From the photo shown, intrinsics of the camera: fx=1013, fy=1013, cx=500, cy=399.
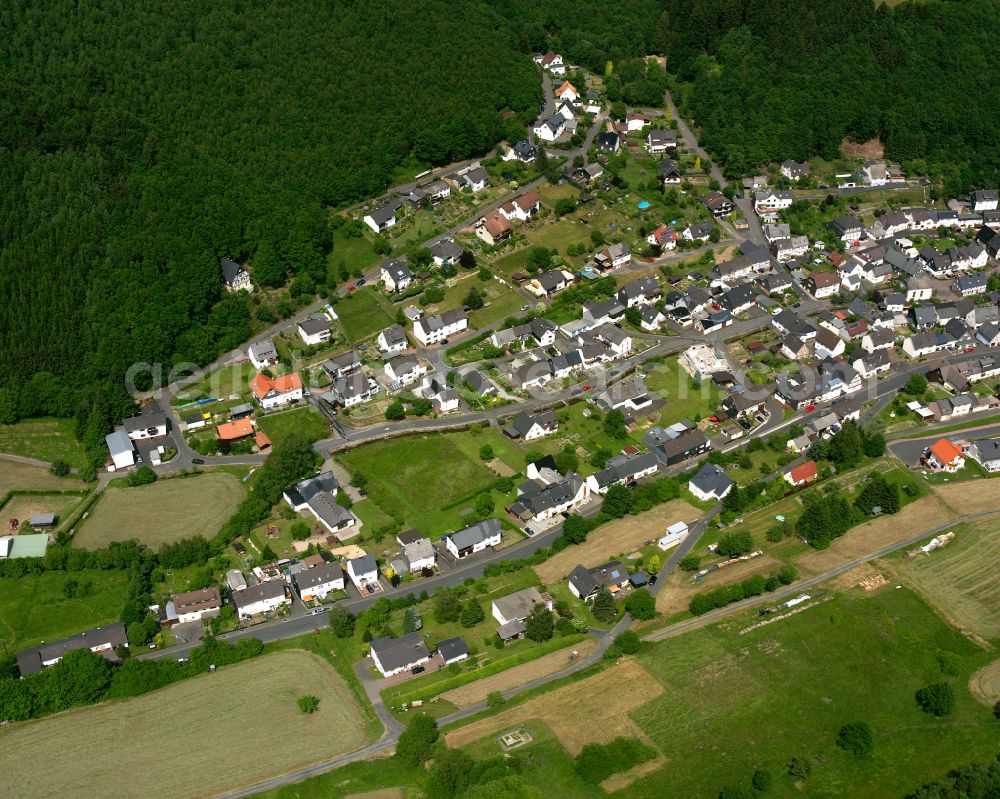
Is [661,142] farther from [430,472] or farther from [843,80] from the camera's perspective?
[430,472]

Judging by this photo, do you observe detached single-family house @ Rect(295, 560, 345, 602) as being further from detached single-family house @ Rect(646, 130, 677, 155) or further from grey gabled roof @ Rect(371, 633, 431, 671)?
detached single-family house @ Rect(646, 130, 677, 155)

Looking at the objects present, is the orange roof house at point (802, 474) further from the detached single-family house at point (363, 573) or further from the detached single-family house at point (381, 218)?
the detached single-family house at point (381, 218)

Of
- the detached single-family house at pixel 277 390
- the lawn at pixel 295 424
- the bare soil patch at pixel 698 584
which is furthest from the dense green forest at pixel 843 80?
the lawn at pixel 295 424

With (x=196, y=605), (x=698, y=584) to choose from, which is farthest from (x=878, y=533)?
(x=196, y=605)

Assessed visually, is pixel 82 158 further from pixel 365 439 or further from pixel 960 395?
pixel 960 395

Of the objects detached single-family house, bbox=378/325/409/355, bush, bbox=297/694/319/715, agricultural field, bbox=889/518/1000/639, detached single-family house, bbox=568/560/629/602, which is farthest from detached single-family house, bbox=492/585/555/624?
detached single-family house, bbox=378/325/409/355
